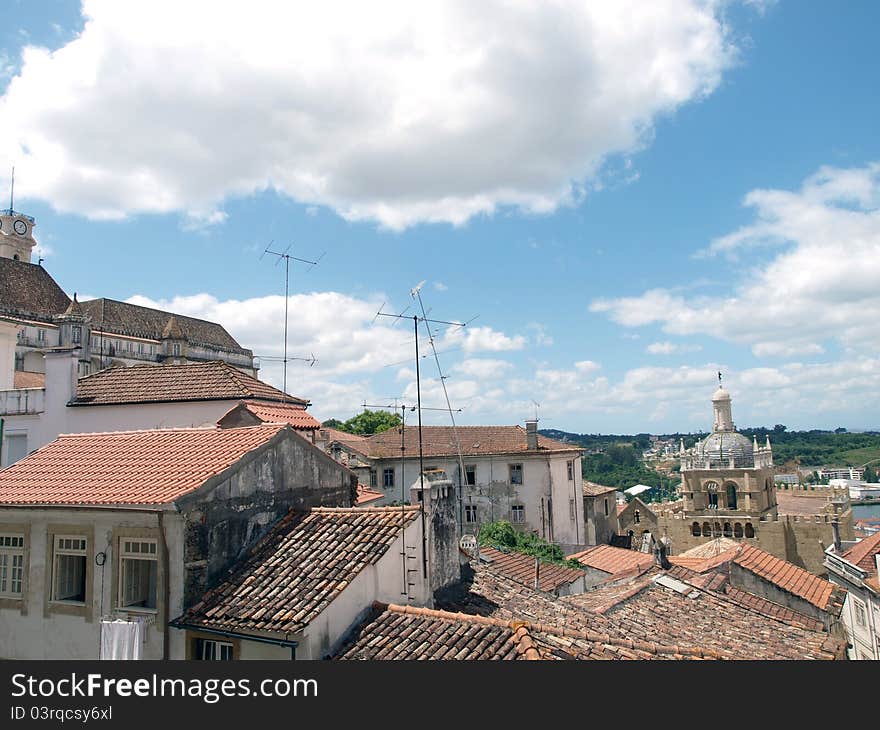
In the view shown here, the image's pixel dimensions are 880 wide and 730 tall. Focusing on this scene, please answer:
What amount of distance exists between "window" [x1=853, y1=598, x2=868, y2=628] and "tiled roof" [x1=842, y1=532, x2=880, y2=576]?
126 centimetres

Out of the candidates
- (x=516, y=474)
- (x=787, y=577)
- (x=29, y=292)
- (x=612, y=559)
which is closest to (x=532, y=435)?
(x=516, y=474)

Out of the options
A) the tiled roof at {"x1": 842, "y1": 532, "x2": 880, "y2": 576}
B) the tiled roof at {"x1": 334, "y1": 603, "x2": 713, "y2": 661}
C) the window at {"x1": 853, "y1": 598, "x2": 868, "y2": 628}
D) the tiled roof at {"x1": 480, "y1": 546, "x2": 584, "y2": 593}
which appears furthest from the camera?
the tiled roof at {"x1": 842, "y1": 532, "x2": 880, "y2": 576}

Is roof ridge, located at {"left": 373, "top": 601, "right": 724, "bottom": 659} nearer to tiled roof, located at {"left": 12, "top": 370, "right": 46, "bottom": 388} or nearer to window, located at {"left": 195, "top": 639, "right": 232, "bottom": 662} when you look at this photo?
window, located at {"left": 195, "top": 639, "right": 232, "bottom": 662}

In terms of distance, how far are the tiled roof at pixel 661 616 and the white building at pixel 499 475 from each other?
24.7m

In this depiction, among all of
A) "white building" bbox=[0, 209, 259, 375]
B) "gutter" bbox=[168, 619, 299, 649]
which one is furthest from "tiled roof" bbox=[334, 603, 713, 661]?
"white building" bbox=[0, 209, 259, 375]

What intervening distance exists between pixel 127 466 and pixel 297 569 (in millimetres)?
4622

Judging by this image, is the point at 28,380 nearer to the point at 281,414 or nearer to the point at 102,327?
the point at 102,327

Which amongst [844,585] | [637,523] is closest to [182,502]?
[844,585]

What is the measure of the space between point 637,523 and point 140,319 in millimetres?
53127

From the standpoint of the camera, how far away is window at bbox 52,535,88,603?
12086 millimetres

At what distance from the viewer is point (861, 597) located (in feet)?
77.5

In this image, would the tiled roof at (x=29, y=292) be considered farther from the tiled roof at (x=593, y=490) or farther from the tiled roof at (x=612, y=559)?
the tiled roof at (x=612, y=559)

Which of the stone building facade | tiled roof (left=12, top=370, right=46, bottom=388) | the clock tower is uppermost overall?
the clock tower

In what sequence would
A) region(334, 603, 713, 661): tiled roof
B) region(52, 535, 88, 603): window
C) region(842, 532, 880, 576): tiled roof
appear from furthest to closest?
region(842, 532, 880, 576): tiled roof → region(52, 535, 88, 603): window → region(334, 603, 713, 661): tiled roof
